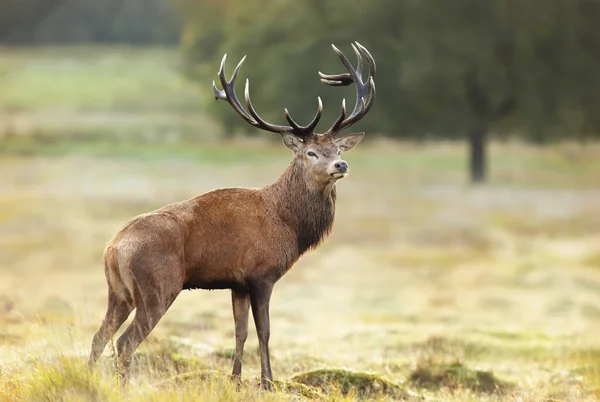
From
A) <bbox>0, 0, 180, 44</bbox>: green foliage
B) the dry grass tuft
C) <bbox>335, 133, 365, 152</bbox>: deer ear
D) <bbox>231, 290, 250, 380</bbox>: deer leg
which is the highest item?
<bbox>0, 0, 180, 44</bbox>: green foliage

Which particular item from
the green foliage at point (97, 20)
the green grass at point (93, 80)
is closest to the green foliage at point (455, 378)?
the green grass at point (93, 80)

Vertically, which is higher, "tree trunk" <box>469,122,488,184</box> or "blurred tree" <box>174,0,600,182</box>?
"blurred tree" <box>174,0,600,182</box>

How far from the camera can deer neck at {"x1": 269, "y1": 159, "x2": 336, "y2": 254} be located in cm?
991

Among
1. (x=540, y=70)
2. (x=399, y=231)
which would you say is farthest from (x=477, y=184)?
(x=399, y=231)

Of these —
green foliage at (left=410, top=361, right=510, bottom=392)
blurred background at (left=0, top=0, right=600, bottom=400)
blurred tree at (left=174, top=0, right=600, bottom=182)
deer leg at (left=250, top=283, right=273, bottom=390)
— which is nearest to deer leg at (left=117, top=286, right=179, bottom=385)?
blurred background at (left=0, top=0, right=600, bottom=400)

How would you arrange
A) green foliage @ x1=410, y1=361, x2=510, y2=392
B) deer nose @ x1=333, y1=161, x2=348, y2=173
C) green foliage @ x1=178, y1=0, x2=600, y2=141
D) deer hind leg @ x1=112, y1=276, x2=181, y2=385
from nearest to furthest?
deer hind leg @ x1=112, y1=276, x2=181, y2=385, deer nose @ x1=333, y1=161, x2=348, y2=173, green foliage @ x1=410, y1=361, x2=510, y2=392, green foliage @ x1=178, y1=0, x2=600, y2=141

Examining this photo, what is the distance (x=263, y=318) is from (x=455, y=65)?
3056 cm

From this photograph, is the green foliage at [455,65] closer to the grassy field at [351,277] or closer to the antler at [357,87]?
the grassy field at [351,277]

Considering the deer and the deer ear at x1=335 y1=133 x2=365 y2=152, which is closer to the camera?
the deer

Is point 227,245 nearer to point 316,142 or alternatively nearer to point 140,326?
point 140,326

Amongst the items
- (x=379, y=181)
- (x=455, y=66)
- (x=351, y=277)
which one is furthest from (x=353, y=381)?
(x=379, y=181)

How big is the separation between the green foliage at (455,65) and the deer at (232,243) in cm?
2825

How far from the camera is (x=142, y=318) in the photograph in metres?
8.73

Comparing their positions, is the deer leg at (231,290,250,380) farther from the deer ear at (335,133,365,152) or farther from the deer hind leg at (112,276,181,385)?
the deer ear at (335,133,365,152)
